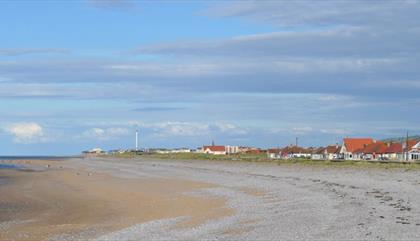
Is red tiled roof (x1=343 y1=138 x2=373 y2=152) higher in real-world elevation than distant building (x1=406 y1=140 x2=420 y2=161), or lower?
higher

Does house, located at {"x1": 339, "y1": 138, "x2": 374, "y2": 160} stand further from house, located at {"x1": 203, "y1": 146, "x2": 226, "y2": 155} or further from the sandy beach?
the sandy beach

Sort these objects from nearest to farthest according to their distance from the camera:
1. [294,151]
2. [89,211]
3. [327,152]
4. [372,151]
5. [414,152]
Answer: [89,211] → [414,152] → [372,151] → [327,152] → [294,151]

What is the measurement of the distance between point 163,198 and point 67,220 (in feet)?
29.9

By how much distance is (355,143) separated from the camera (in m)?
121

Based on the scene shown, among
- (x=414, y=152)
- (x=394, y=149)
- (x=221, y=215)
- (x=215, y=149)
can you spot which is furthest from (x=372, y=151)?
(x=221, y=215)

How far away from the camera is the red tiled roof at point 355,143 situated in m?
119

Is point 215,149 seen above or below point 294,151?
above

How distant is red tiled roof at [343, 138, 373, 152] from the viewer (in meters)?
119

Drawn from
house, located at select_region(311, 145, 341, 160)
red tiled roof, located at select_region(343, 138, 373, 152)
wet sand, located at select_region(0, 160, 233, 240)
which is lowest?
wet sand, located at select_region(0, 160, 233, 240)

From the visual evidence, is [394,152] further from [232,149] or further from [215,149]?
[232,149]

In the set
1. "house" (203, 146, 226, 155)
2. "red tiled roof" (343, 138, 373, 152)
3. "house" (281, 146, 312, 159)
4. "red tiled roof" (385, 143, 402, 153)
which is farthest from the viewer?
"house" (203, 146, 226, 155)

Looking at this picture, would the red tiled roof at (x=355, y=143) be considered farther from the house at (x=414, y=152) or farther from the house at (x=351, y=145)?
the house at (x=414, y=152)

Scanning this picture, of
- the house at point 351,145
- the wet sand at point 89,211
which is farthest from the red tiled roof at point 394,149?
the wet sand at point 89,211

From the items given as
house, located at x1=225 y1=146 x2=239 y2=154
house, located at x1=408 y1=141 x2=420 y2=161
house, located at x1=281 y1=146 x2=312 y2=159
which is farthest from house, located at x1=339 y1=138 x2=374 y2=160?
house, located at x1=225 y1=146 x2=239 y2=154
